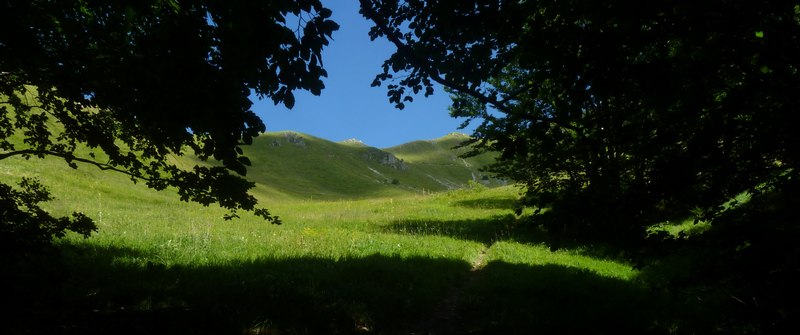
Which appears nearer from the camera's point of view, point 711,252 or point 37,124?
point 711,252

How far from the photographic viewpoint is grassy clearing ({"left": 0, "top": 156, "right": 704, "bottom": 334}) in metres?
6.60

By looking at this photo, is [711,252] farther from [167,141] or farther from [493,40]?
[167,141]

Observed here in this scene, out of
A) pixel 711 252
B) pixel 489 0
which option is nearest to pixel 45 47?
pixel 489 0

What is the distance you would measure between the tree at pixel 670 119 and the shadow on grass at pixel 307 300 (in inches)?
115

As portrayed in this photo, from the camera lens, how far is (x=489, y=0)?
5.98 meters

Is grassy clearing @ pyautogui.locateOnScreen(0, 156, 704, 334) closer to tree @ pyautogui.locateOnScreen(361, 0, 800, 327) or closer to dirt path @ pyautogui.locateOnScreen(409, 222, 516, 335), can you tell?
dirt path @ pyautogui.locateOnScreen(409, 222, 516, 335)

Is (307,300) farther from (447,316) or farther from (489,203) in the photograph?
(489,203)

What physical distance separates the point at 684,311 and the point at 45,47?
456 inches

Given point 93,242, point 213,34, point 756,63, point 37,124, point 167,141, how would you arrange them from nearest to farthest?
1. point 756,63
2. point 213,34
3. point 167,141
4. point 37,124
5. point 93,242

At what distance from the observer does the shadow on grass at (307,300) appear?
638 centimetres

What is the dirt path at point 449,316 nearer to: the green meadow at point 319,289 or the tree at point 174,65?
the green meadow at point 319,289

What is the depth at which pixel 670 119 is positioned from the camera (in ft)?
15.9

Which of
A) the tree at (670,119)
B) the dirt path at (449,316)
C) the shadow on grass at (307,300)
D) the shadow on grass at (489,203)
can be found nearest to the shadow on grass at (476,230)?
the dirt path at (449,316)

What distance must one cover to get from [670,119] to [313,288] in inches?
253
